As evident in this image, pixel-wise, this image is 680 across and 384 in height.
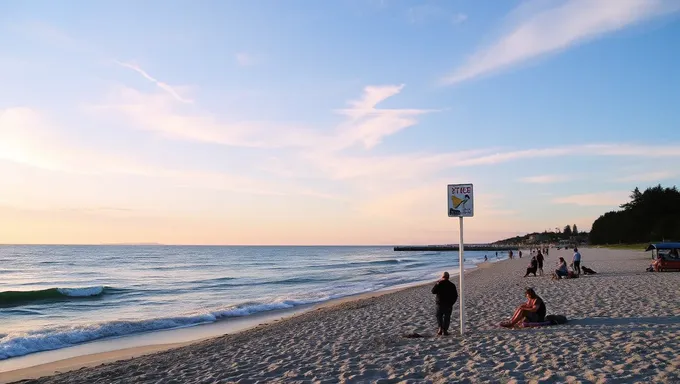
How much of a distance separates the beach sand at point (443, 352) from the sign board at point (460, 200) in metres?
2.27

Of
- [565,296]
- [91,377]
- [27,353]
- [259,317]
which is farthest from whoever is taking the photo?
[259,317]

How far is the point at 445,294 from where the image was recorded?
979 centimetres

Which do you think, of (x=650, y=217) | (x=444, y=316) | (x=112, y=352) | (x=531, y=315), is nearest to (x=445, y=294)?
(x=444, y=316)

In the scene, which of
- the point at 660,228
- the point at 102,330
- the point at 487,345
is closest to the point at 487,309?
the point at 487,345

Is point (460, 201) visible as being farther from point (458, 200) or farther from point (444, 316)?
point (444, 316)

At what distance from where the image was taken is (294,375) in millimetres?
7371

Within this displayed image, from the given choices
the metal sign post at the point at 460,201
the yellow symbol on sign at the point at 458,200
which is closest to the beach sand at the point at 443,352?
the metal sign post at the point at 460,201

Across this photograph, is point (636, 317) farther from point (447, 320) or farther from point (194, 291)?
point (194, 291)

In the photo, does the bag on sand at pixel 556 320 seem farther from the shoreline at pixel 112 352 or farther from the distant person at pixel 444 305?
the shoreline at pixel 112 352

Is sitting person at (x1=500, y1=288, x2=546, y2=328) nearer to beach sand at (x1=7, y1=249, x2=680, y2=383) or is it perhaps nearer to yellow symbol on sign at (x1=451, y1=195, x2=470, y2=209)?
beach sand at (x1=7, y1=249, x2=680, y2=383)

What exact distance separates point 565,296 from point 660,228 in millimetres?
65031

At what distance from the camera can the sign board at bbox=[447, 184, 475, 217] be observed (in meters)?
8.84

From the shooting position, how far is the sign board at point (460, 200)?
29.0 feet

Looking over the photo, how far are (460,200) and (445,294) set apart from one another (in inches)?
80.7
